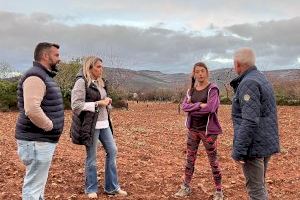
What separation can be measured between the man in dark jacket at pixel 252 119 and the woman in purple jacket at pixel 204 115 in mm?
1444

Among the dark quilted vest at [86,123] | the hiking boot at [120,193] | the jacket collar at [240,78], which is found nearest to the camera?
the jacket collar at [240,78]

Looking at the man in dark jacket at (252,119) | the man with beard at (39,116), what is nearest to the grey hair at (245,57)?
the man in dark jacket at (252,119)

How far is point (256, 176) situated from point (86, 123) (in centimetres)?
230

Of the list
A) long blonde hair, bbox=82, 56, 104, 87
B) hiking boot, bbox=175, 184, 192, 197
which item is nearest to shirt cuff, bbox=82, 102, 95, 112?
long blonde hair, bbox=82, 56, 104, 87

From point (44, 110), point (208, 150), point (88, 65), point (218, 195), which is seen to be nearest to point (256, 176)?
point (208, 150)

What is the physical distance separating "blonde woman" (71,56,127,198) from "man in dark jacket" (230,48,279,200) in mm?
2006

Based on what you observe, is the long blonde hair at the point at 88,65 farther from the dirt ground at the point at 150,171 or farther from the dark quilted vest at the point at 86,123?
the dirt ground at the point at 150,171

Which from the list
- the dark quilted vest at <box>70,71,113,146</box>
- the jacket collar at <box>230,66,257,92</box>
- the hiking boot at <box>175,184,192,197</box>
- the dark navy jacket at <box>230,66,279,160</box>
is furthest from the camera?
the hiking boot at <box>175,184,192,197</box>

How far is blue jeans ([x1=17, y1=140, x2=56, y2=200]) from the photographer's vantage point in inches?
202

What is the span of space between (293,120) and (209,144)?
14.3 metres

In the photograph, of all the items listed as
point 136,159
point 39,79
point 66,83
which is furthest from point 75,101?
point 66,83

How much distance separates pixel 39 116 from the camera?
4.94 metres

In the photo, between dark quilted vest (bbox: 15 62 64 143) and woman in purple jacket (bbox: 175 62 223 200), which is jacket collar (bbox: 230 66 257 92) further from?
dark quilted vest (bbox: 15 62 64 143)

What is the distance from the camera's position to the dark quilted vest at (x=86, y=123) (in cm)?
647
